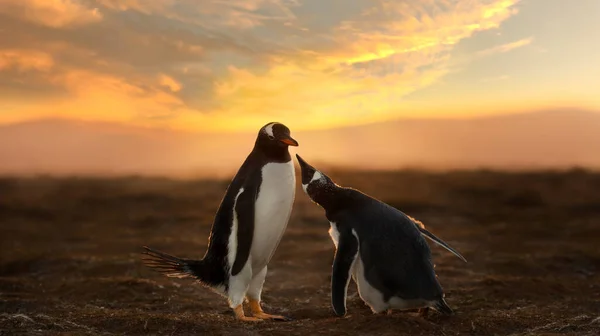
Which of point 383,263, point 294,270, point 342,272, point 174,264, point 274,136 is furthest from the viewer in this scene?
point 294,270

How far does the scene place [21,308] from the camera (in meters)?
8.74

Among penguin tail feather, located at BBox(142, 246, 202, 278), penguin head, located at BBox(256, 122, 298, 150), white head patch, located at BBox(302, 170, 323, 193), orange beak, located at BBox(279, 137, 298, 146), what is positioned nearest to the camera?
orange beak, located at BBox(279, 137, 298, 146)

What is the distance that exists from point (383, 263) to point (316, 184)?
1.21 metres

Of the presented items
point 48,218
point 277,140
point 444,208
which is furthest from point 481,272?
point 48,218

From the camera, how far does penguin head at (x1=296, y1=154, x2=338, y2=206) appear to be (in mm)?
6395

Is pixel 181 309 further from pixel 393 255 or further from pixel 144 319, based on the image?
pixel 393 255

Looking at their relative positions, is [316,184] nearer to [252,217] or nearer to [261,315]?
[252,217]

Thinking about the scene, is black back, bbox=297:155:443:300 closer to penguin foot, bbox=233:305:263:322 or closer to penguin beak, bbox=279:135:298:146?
penguin beak, bbox=279:135:298:146

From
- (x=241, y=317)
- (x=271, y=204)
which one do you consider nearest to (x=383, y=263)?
(x=271, y=204)

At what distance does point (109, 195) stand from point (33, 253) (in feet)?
58.8

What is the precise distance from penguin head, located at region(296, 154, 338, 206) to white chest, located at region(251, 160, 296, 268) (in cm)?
18

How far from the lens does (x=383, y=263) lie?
5.71 meters

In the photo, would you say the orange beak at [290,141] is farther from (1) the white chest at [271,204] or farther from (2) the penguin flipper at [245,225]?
(2) the penguin flipper at [245,225]

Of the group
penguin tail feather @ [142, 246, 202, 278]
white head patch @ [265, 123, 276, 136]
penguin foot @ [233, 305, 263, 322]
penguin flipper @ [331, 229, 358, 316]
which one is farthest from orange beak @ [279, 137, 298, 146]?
penguin foot @ [233, 305, 263, 322]
